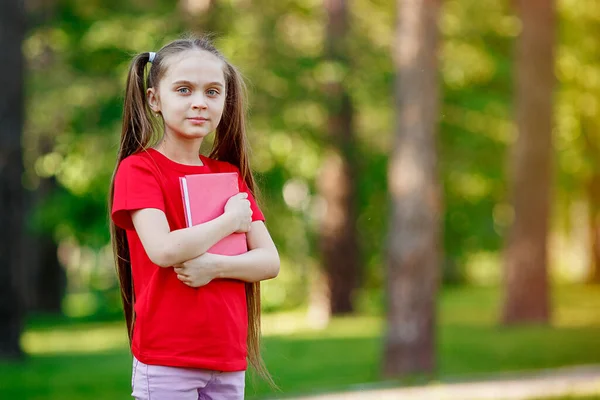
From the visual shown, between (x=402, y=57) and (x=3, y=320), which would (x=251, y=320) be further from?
(x=3, y=320)

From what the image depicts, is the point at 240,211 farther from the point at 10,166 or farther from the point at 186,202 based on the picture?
the point at 10,166

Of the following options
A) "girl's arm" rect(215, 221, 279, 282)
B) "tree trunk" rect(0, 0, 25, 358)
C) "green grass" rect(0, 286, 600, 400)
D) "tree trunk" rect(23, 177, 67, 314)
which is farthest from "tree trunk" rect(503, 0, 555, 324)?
"girl's arm" rect(215, 221, 279, 282)

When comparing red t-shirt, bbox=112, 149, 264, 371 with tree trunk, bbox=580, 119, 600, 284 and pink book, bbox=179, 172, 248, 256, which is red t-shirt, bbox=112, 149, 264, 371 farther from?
tree trunk, bbox=580, 119, 600, 284

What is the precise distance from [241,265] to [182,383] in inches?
14.8

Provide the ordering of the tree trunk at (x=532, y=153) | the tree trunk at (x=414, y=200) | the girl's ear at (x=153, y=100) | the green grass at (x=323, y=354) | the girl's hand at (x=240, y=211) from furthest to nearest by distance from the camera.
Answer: the tree trunk at (x=532, y=153) < the tree trunk at (x=414, y=200) < the green grass at (x=323, y=354) < the girl's ear at (x=153, y=100) < the girl's hand at (x=240, y=211)

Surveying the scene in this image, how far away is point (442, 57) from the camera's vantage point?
20.5 metres

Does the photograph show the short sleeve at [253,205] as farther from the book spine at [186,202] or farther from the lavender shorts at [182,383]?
the lavender shorts at [182,383]

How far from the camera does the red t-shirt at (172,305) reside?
314cm

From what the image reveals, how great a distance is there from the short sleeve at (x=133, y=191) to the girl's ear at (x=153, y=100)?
0.69ft

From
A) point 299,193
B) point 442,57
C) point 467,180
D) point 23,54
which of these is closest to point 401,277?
point 23,54

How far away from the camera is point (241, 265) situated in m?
3.20

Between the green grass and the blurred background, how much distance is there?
59 mm

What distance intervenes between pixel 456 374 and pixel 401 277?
1.32 meters

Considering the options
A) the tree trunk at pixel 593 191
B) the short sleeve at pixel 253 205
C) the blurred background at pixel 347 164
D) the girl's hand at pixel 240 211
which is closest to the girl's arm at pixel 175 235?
the girl's hand at pixel 240 211
